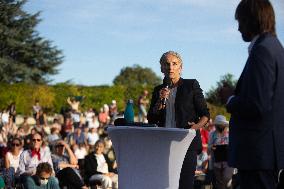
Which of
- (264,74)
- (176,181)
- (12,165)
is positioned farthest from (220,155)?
(12,165)

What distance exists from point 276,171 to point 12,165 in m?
8.50

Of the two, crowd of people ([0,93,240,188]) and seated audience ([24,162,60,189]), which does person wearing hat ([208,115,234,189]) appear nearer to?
crowd of people ([0,93,240,188])

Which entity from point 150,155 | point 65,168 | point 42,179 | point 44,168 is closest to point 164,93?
point 150,155

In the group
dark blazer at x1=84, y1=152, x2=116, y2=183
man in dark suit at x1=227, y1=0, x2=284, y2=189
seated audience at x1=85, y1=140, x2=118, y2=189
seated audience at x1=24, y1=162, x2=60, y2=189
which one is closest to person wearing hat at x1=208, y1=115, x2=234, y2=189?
seated audience at x1=85, y1=140, x2=118, y2=189

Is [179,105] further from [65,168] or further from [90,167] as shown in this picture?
[90,167]

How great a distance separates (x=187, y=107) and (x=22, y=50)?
40573 millimetres

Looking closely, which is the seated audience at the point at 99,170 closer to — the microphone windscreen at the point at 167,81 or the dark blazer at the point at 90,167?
the dark blazer at the point at 90,167

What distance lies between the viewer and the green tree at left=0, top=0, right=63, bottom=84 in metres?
43.3

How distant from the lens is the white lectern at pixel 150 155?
4.87m

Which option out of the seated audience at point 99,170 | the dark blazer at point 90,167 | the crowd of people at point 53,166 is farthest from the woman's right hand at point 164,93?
the dark blazer at point 90,167

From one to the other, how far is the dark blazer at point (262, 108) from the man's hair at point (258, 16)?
54 mm

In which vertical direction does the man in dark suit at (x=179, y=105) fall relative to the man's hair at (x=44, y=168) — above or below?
above

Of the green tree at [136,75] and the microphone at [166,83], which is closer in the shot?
the microphone at [166,83]

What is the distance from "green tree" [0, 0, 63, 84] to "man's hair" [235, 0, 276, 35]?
38.6 meters
